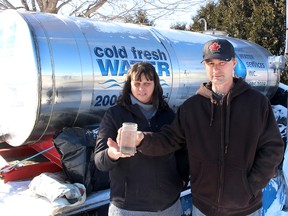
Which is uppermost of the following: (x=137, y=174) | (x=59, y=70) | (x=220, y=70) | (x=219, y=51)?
(x=219, y=51)

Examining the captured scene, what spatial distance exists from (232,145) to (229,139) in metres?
0.04

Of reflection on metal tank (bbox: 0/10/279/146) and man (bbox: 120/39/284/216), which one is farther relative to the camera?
reflection on metal tank (bbox: 0/10/279/146)

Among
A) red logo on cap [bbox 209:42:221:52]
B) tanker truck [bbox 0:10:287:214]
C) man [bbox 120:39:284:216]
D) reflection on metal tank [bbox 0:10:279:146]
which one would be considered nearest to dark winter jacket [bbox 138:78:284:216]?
man [bbox 120:39:284:216]

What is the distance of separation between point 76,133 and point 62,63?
25.5 inches

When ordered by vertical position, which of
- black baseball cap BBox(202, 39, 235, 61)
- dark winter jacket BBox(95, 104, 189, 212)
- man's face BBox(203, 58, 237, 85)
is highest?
black baseball cap BBox(202, 39, 235, 61)

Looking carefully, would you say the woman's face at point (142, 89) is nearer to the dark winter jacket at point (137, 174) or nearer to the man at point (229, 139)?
the dark winter jacket at point (137, 174)

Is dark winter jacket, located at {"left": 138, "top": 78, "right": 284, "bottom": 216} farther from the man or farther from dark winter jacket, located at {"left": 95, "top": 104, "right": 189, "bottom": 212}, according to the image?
dark winter jacket, located at {"left": 95, "top": 104, "right": 189, "bottom": 212}

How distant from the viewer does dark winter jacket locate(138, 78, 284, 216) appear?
201 cm

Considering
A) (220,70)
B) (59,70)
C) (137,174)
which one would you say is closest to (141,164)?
(137,174)

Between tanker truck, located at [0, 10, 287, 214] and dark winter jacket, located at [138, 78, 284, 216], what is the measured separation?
124cm

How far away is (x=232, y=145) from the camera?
2.02 m

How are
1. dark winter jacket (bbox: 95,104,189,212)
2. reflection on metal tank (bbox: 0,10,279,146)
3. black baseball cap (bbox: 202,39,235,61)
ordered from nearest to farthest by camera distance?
black baseball cap (bbox: 202,39,235,61) → dark winter jacket (bbox: 95,104,189,212) → reflection on metal tank (bbox: 0,10,279,146)

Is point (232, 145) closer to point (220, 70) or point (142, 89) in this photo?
point (220, 70)

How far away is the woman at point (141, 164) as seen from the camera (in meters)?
2.16
